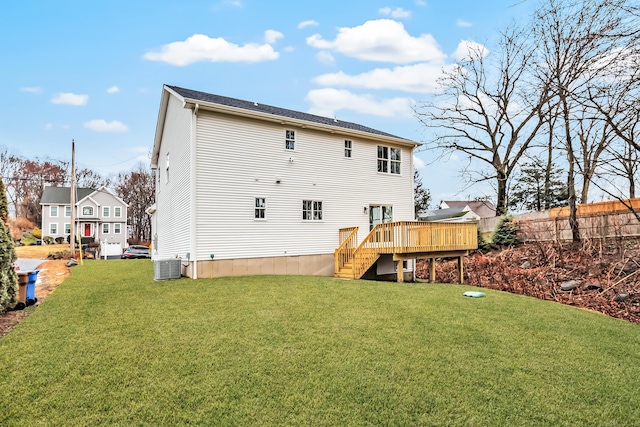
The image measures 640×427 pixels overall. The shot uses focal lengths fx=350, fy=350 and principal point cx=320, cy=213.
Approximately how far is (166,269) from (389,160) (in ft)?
32.0

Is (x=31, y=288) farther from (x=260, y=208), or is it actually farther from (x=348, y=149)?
(x=348, y=149)

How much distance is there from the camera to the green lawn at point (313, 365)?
3.48m

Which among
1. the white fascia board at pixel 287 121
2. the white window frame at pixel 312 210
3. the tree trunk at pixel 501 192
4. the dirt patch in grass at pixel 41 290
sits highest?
the white fascia board at pixel 287 121

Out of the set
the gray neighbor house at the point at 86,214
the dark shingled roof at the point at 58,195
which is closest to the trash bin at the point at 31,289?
the gray neighbor house at the point at 86,214

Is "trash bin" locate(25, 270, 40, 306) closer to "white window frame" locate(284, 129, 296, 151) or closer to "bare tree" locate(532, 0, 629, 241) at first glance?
"white window frame" locate(284, 129, 296, 151)

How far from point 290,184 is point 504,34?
1616cm

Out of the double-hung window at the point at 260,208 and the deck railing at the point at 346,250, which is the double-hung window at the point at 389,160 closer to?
the deck railing at the point at 346,250

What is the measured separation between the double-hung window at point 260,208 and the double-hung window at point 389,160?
5481mm

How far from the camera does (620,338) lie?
6.12 metres

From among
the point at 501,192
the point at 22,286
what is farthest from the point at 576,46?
the point at 501,192

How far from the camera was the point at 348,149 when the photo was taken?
14.2 m

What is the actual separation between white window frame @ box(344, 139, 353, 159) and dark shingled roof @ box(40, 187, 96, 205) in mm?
34174

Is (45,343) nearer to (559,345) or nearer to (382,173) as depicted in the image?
(559,345)

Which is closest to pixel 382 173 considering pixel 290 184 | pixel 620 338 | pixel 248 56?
pixel 290 184
